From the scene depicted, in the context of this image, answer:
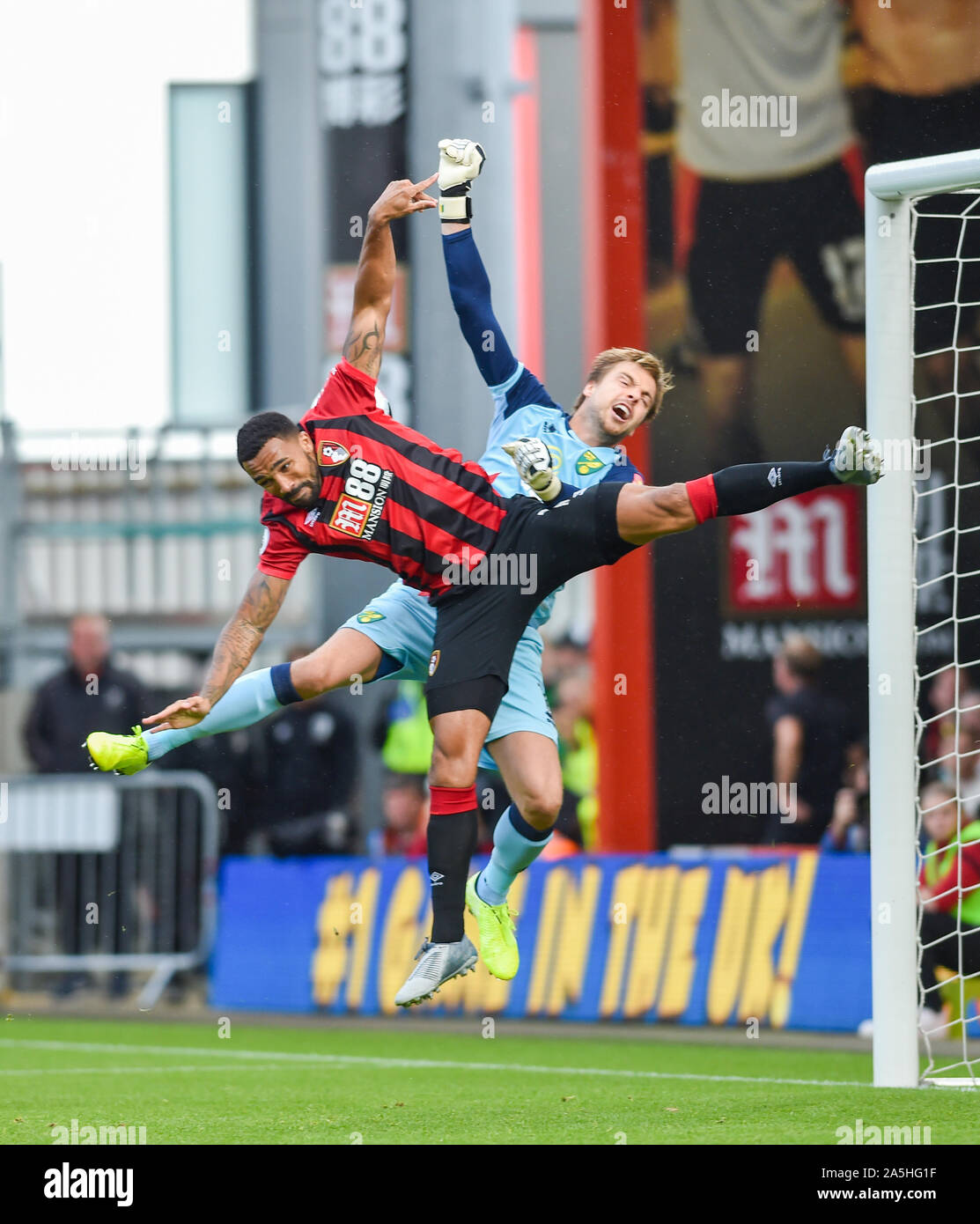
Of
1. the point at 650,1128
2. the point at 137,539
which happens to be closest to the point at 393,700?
the point at 137,539

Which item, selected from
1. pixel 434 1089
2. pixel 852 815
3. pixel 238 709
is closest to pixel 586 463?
pixel 238 709

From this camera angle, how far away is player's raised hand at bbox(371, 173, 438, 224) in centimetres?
796

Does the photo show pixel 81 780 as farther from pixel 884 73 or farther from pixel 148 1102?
pixel 884 73

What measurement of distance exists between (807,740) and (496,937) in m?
4.94

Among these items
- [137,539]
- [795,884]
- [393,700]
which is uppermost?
[137,539]

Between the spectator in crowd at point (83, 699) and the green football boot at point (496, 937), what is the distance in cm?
580

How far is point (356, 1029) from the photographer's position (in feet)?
43.0

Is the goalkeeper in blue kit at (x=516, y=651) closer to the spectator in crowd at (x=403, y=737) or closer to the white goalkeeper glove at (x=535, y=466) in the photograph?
the white goalkeeper glove at (x=535, y=466)

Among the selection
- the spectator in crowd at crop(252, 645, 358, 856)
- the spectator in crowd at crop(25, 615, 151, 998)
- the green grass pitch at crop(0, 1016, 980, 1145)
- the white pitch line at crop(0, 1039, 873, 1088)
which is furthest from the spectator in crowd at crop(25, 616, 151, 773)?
the white pitch line at crop(0, 1039, 873, 1088)

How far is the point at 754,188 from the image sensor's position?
13.3 m

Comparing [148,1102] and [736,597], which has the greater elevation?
[736,597]

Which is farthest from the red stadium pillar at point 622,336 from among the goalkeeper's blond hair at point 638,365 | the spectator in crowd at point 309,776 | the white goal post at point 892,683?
the goalkeeper's blond hair at point 638,365

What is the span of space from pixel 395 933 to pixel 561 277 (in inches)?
638

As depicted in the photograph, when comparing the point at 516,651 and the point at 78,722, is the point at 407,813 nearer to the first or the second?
the point at 78,722
